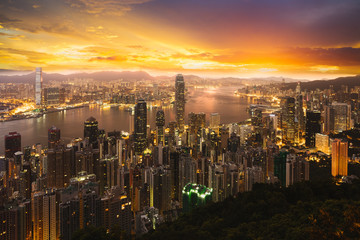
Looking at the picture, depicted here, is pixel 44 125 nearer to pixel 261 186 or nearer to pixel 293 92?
pixel 261 186

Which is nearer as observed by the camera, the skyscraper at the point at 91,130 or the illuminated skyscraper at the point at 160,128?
the skyscraper at the point at 91,130

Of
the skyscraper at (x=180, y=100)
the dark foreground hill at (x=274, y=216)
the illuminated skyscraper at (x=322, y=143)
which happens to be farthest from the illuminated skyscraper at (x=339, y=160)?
the skyscraper at (x=180, y=100)

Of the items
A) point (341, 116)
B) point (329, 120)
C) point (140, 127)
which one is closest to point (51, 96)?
point (140, 127)

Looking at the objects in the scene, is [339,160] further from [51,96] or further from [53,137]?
[51,96]

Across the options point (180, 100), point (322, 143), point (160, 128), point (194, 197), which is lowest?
point (194, 197)

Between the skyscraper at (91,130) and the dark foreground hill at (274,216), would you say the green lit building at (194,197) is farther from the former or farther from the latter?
the skyscraper at (91,130)

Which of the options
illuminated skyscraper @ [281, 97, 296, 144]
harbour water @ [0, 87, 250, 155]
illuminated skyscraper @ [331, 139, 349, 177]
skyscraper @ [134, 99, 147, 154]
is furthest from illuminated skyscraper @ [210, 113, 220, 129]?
illuminated skyscraper @ [331, 139, 349, 177]
